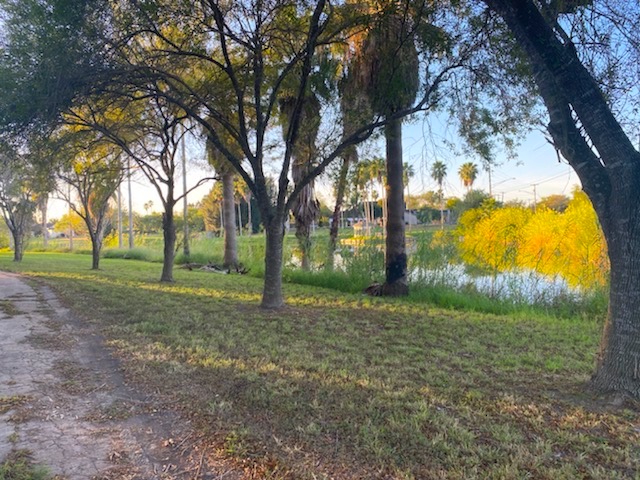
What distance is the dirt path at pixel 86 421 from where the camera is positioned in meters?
2.66

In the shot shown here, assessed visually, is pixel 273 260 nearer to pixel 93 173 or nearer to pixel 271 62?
pixel 271 62

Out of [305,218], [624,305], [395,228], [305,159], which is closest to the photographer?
[624,305]

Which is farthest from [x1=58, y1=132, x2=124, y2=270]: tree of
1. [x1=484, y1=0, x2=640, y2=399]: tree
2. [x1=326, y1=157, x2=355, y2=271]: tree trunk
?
[x1=484, y1=0, x2=640, y2=399]: tree

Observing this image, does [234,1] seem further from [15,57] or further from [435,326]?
[435,326]

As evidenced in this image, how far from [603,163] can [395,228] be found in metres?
6.87

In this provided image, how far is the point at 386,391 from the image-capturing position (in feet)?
12.3

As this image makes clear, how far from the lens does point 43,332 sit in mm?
6383

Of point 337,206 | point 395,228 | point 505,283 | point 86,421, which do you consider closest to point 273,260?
point 395,228

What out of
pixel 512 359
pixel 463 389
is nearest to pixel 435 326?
pixel 512 359

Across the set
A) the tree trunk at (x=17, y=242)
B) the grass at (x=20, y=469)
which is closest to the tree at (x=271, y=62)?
the grass at (x=20, y=469)

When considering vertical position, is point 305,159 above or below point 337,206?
above

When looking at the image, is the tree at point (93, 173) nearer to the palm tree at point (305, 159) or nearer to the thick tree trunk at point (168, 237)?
the thick tree trunk at point (168, 237)

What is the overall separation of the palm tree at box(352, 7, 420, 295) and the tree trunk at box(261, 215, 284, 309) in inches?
107

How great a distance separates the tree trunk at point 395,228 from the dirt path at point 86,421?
6591mm
